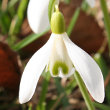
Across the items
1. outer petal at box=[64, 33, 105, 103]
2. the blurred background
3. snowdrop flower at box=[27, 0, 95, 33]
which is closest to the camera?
outer petal at box=[64, 33, 105, 103]

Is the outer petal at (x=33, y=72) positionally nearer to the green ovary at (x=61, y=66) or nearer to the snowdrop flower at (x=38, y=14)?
the green ovary at (x=61, y=66)

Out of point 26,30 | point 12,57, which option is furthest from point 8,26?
point 12,57

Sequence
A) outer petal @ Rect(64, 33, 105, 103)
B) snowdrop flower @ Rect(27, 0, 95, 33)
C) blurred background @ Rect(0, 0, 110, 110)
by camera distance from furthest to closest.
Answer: blurred background @ Rect(0, 0, 110, 110) < snowdrop flower @ Rect(27, 0, 95, 33) < outer petal @ Rect(64, 33, 105, 103)

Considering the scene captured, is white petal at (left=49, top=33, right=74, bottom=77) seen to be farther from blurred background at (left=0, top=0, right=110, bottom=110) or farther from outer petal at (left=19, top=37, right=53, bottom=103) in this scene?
blurred background at (left=0, top=0, right=110, bottom=110)

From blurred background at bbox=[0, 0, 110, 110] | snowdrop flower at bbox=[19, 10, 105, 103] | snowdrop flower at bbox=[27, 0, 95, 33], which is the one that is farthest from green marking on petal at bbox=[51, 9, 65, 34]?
blurred background at bbox=[0, 0, 110, 110]

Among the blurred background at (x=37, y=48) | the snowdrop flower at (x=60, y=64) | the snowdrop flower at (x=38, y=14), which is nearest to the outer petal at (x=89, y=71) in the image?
the snowdrop flower at (x=60, y=64)

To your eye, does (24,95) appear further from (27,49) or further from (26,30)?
(26,30)

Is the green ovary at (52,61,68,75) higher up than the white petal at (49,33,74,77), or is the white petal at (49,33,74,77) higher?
the white petal at (49,33,74,77)
